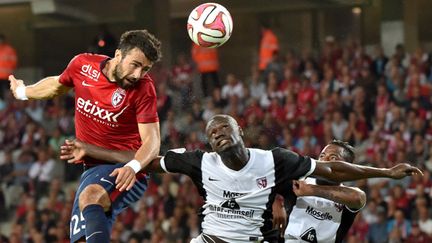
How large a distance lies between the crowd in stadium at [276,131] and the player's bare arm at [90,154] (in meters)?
7.37

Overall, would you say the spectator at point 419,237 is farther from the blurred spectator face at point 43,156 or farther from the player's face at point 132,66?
the blurred spectator face at point 43,156

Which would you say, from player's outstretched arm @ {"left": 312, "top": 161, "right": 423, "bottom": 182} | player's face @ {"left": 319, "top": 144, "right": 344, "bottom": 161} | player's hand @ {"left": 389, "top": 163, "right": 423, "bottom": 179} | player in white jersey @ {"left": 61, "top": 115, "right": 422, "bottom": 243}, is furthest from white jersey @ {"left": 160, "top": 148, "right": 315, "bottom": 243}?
player's face @ {"left": 319, "top": 144, "right": 344, "bottom": 161}

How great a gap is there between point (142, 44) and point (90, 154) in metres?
0.91

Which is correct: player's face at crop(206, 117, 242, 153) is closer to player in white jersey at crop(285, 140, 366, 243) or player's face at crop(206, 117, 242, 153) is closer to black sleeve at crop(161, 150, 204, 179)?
black sleeve at crop(161, 150, 204, 179)

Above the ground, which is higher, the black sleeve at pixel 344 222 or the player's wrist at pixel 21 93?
the player's wrist at pixel 21 93

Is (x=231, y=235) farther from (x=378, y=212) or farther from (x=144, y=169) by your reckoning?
(x=378, y=212)

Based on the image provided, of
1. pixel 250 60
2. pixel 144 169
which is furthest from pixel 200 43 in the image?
pixel 250 60

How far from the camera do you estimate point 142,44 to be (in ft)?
23.8

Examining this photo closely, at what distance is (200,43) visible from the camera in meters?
8.91

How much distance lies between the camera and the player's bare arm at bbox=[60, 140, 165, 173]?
7.16m

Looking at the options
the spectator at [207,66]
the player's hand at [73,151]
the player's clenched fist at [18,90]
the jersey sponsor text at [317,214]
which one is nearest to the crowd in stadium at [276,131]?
the spectator at [207,66]

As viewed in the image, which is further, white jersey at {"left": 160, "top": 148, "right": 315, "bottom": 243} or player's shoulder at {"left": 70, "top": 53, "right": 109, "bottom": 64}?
player's shoulder at {"left": 70, "top": 53, "right": 109, "bottom": 64}

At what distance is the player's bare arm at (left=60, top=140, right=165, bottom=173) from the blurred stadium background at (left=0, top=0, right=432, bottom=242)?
7.38 metres

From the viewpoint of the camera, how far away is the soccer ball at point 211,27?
8.83 m
